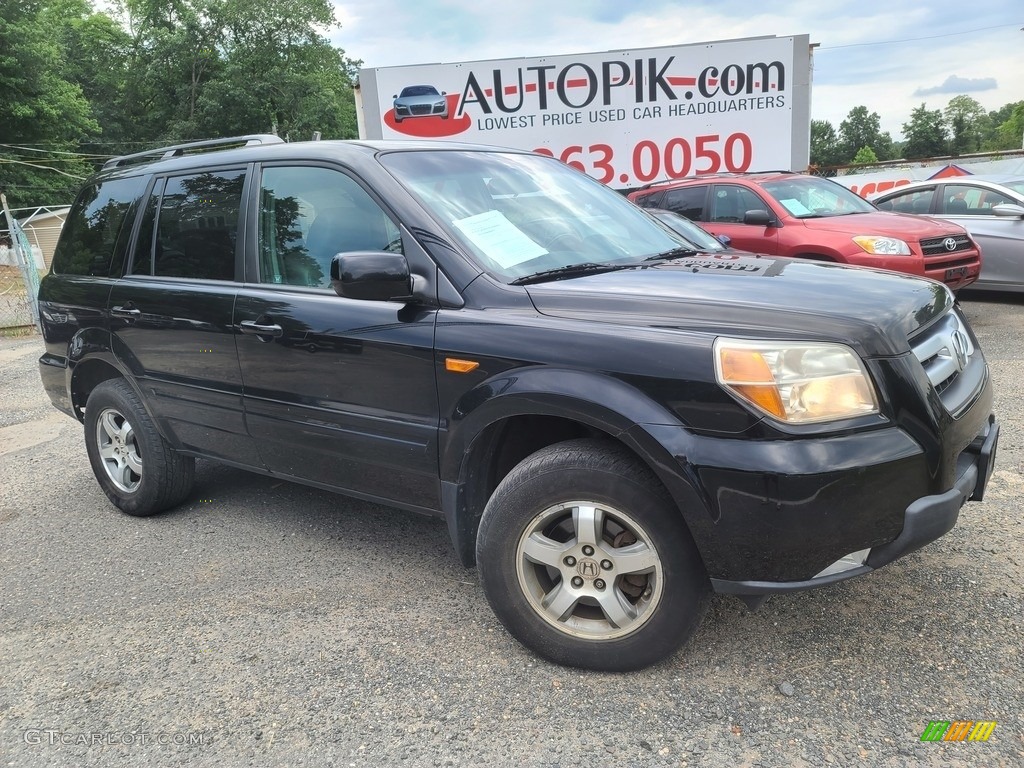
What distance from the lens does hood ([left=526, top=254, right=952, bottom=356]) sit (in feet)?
7.48

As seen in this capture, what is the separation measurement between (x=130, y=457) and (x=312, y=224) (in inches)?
73.1

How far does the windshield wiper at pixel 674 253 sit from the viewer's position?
10.6ft

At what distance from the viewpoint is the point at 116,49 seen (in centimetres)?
4941

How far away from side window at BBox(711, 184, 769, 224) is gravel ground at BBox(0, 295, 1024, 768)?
199 inches

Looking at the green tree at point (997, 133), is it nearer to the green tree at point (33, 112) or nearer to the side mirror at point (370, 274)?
the green tree at point (33, 112)

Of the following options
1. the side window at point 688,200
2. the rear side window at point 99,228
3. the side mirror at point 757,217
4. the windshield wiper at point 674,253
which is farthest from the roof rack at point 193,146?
the side window at point 688,200

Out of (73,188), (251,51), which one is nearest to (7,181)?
(73,188)

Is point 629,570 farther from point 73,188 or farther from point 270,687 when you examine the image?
point 73,188

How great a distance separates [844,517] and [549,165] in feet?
7.37

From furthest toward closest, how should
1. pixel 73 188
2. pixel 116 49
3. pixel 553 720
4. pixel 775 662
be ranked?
pixel 116 49 → pixel 73 188 → pixel 775 662 → pixel 553 720

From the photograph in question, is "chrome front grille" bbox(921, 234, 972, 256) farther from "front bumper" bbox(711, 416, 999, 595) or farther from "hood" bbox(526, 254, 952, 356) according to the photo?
"front bumper" bbox(711, 416, 999, 595)

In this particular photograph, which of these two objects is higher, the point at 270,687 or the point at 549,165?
the point at 549,165

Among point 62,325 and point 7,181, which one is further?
point 7,181

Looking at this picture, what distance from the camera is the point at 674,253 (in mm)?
3359
